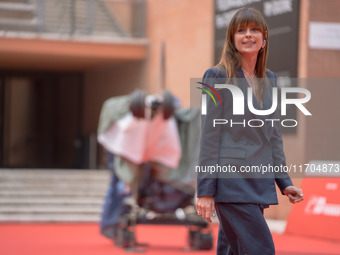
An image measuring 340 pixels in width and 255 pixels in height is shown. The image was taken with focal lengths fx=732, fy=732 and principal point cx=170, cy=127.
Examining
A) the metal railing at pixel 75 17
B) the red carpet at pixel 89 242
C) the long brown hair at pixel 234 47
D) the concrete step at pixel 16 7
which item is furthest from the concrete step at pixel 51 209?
the long brown hair at pixel 234 47

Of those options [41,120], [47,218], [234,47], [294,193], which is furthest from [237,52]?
[41,120]

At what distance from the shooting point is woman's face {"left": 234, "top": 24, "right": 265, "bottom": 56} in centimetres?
314

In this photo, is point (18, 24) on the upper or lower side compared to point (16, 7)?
lower

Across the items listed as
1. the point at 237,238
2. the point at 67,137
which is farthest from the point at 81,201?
the point at 237,238

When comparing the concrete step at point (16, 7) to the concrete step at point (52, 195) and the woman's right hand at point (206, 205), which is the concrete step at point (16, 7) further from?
the woman's right hand at point (206, 205)

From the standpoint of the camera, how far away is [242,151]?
9.99ft

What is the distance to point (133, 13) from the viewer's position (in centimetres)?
1714

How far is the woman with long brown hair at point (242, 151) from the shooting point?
9.87ft

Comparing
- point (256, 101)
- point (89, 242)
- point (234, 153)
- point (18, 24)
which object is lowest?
point (89, 242)

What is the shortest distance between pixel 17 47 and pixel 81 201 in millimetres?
4538

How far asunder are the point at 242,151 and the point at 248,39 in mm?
488

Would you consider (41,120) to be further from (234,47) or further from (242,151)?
(242,151)

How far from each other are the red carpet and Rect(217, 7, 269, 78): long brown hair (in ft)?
10.9

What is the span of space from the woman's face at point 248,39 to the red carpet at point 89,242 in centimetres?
342
